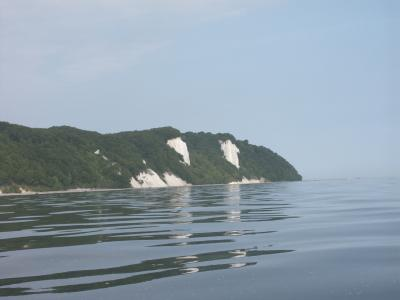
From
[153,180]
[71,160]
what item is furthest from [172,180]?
[71,160]

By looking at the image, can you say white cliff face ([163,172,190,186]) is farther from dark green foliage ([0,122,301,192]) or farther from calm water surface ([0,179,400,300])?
calm water surface ([0,179,400,300])

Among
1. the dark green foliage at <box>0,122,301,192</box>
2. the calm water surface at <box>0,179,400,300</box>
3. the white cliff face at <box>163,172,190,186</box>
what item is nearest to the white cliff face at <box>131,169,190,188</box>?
the white cliff face at <box>163,172,190,186</box>

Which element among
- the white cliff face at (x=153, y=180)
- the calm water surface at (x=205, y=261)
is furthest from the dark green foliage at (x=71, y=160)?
the calm water surface at (x=205, y=261)

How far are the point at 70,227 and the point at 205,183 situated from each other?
17299cm

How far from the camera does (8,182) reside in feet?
356

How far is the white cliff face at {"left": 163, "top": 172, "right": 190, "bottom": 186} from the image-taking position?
17398 cm

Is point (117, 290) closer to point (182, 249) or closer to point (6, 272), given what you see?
point (6, 272)

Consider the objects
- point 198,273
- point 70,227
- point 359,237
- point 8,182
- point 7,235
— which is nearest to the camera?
point 198,273

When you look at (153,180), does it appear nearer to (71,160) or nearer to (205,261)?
(71,160)

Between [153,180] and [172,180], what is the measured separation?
1628 centimetres

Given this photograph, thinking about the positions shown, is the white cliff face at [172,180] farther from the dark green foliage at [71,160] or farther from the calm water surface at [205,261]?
the calm water surface at [205,261]

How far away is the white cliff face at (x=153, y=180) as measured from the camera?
15210 cm

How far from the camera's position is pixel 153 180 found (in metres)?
160

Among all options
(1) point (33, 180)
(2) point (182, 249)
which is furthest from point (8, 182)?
(2) point (182, 249)
